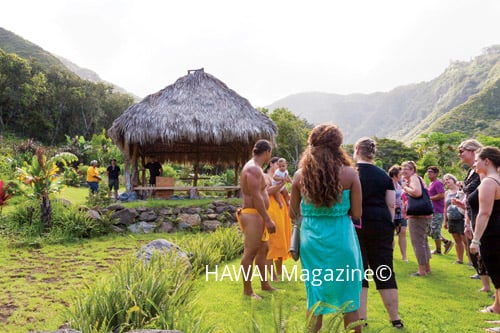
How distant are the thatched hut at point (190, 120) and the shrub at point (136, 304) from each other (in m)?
8.09

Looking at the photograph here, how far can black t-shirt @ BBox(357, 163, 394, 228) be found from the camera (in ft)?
11.6

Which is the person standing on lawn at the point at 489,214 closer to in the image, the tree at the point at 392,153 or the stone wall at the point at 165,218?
→ the stone wall at the point at 165,218

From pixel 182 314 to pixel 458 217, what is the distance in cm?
495

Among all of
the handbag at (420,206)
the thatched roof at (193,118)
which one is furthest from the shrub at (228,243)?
the thatched roof at (193,118)

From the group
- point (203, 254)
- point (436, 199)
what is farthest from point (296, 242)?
point (436, 199)

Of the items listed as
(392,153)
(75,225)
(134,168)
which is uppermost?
(392,153)

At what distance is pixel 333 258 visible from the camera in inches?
108

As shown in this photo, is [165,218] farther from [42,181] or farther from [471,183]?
[471,183]

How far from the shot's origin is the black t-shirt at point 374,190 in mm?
3545

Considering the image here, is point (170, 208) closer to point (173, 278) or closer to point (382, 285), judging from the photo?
point (173, 278)

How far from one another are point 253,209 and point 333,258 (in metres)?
1.78

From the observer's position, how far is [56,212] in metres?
9.43

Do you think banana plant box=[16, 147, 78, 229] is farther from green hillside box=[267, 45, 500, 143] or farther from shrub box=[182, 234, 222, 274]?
green hillside box=[267, 45, 500, 143]

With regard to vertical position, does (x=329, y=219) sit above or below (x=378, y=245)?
above
